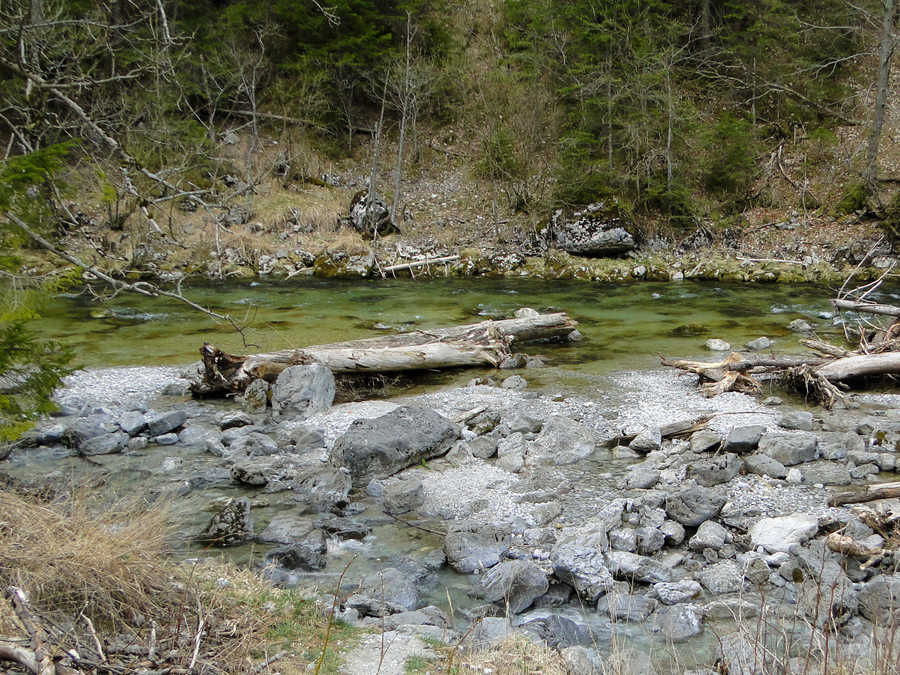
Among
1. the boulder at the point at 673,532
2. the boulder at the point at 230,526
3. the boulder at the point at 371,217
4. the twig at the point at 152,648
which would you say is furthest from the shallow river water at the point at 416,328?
the boulder at the point at 371,217

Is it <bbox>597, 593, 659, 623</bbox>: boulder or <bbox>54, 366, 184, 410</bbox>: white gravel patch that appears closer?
<bbox>597, 593, 659, 623</bbox>: boulder

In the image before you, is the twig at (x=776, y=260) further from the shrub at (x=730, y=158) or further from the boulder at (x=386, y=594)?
the boulder at (x=386, y=594)

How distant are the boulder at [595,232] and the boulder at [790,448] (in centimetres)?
1541

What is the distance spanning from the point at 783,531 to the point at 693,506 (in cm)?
Result: 69

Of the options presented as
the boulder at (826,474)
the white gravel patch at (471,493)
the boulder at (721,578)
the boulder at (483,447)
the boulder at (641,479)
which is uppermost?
the boulder at (826,474)

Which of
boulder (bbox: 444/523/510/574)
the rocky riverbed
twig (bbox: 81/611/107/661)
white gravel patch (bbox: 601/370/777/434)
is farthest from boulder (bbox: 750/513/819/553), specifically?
twig (bbox: 81/611/107/661)

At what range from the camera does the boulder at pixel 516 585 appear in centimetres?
451

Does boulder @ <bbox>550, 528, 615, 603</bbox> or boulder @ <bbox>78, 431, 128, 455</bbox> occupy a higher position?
boulder @ <bbox>550, 528, 615, 603</bbox>

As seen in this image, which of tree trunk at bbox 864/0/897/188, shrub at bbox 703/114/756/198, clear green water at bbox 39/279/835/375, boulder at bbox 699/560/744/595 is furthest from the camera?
shrub at bbox 703/114/756/198

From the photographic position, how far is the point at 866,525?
5.07 m

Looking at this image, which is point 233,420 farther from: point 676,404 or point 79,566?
point 676,404

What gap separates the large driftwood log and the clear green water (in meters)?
0.95

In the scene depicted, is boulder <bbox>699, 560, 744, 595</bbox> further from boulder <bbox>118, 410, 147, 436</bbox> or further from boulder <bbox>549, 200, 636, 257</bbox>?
boulder <bbox>549, 200, 636, 257</bbox>

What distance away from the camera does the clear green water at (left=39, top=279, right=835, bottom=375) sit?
461 inches
